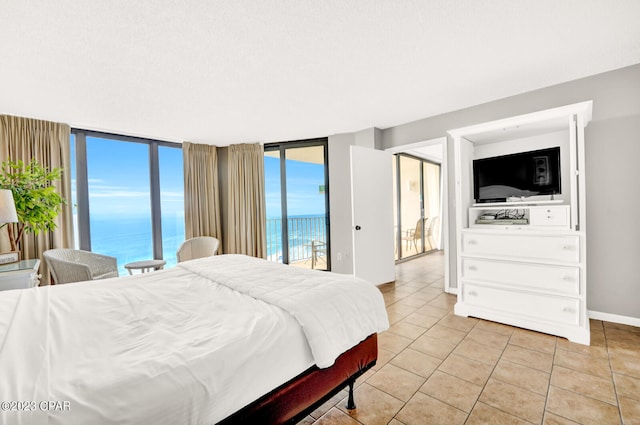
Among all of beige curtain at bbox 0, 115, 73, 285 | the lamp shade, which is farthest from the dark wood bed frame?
beige curtain at bbox 0, 115, 73, 285

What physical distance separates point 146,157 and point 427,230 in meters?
6.22

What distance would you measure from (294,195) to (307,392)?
3911 millimetres

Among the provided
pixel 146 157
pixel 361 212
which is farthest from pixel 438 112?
pixel 146 157

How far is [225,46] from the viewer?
202 cm

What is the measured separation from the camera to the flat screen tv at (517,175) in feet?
8.50

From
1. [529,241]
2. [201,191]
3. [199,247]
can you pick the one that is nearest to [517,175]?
[529,241]

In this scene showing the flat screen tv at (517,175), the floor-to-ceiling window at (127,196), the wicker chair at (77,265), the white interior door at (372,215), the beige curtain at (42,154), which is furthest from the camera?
the floor-to-ceiling window at (127,196)

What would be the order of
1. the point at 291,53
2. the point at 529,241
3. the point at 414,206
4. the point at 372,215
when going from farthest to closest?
the point at 414,206 → the point at 372,215 → the point at 529,241 → the point at 291,53

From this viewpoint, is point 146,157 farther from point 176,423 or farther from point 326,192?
point 176,423

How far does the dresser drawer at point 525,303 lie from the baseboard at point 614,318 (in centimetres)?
73

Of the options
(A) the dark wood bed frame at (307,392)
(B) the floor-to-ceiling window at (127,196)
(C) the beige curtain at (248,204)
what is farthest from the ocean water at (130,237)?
(A) the dark wood bed frame at (307,392)

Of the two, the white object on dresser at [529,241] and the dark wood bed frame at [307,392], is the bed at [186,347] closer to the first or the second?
the dark wood bed frame at [307,392]

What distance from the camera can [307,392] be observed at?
4.21ft

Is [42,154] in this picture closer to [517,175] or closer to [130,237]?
[130,237]
